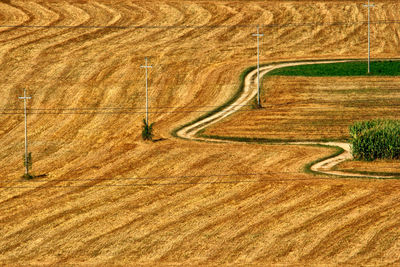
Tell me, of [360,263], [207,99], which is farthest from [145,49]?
[360,263]

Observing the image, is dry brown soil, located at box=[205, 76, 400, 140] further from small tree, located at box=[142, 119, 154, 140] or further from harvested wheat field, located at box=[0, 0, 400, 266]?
small tree, located at box=[142, 119, 154, 140]

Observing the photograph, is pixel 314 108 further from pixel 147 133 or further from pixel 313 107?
pixel 147 133

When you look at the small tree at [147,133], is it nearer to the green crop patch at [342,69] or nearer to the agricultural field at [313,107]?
the agricultural field at [313,107]

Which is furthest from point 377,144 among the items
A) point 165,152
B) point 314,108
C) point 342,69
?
point 342,69

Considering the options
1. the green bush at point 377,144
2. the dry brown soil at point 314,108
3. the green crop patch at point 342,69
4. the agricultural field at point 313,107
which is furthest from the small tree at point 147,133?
the green crop patch at point 342,69

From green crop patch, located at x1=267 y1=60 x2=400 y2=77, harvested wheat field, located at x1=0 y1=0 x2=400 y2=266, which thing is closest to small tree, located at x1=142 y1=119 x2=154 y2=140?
harvested wheat field, located at x1=0 y1=0 x2=400 y2=266

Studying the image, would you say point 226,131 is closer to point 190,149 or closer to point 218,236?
point 190,149
